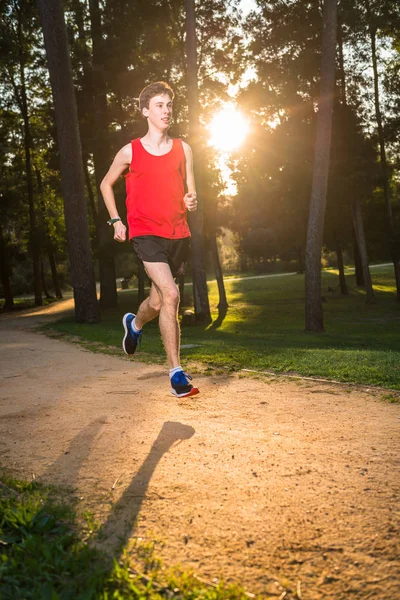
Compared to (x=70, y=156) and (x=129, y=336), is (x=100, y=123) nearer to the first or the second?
(x=70, y=156)

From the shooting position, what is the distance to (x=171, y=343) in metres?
5.83


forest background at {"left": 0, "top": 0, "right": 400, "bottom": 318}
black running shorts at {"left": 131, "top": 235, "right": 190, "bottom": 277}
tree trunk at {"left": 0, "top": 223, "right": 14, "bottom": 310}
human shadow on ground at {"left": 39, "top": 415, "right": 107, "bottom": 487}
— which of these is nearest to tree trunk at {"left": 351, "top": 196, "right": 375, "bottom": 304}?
forest background at {"left": 0, "top": 0, "right": 400, "bottom": 318}

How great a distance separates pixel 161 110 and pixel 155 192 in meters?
0.76

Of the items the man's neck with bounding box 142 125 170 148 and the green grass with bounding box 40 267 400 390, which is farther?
the green grass with bounding box 40 267 400 390

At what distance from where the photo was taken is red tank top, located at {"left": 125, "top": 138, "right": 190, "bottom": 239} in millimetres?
5762

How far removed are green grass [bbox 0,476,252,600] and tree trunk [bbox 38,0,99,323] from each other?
1752cm

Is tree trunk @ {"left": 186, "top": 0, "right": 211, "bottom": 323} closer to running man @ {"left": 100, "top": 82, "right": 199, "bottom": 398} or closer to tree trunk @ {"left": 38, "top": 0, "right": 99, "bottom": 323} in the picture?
tree trunk @ {"left": 38, "top": 0, "right": 99, "bottom": 323}

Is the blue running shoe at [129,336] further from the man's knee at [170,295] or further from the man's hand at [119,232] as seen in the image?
the man's hand at [119,232]

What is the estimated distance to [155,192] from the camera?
578 centimetres

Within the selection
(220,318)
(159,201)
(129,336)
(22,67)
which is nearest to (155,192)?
(159,201)

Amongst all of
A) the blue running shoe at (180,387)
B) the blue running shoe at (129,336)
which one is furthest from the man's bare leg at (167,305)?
the blue running shoe at (129,336)

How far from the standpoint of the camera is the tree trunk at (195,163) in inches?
902

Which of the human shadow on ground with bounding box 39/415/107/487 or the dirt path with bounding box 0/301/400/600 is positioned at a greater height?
the human shadow on ground with bounding box 39/415/107/487

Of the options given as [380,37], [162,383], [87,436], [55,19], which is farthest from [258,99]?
[87,436]
